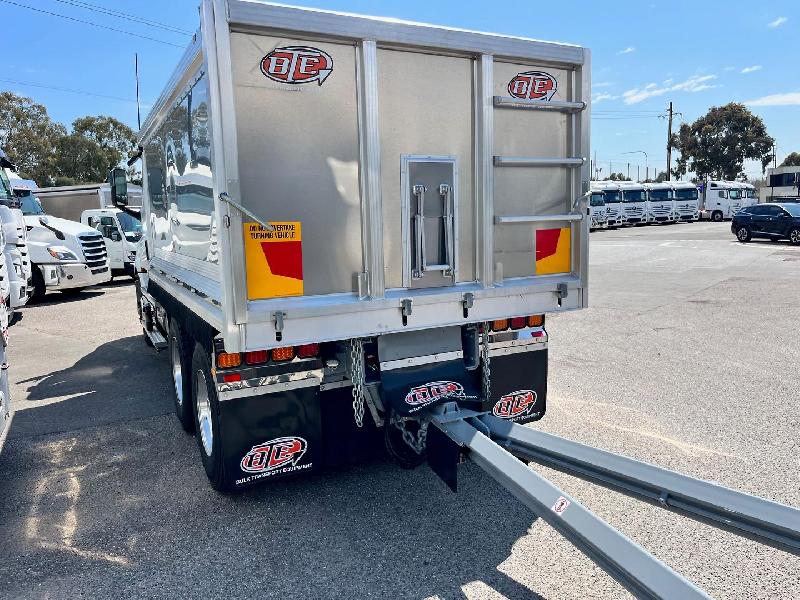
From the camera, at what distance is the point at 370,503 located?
13.0 ft

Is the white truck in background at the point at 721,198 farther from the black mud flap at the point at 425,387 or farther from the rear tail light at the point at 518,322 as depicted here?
the black mud flap at the point at 425,387

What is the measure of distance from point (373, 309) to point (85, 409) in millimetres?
4056

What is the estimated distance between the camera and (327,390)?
3.81 m

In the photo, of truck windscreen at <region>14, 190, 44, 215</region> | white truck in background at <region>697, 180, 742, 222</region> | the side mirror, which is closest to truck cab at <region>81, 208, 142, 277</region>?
truck windscreen at <region>14, 190, 44, 215</region>

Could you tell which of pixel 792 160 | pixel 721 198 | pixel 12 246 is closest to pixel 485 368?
pixel 12 246

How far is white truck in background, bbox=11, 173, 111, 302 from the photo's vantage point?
13.5 metres

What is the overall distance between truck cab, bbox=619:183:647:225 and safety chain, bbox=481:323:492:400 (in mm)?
39159

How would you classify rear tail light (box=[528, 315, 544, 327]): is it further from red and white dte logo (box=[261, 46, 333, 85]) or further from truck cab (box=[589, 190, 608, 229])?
truck cab (box=[589, 190, 608, 229])

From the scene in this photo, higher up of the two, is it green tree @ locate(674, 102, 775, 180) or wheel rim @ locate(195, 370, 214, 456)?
green tree @ locate(674, 102, 775, 180)

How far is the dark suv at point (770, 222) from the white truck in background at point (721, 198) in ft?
64.9

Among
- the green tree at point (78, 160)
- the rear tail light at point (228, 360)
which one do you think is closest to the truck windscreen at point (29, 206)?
the rear tail light at point (228, 360)

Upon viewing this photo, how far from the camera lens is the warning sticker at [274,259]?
319 centimetres

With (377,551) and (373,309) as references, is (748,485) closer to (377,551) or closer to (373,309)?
(377,551)

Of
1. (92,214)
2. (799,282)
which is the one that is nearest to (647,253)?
(799,282)
